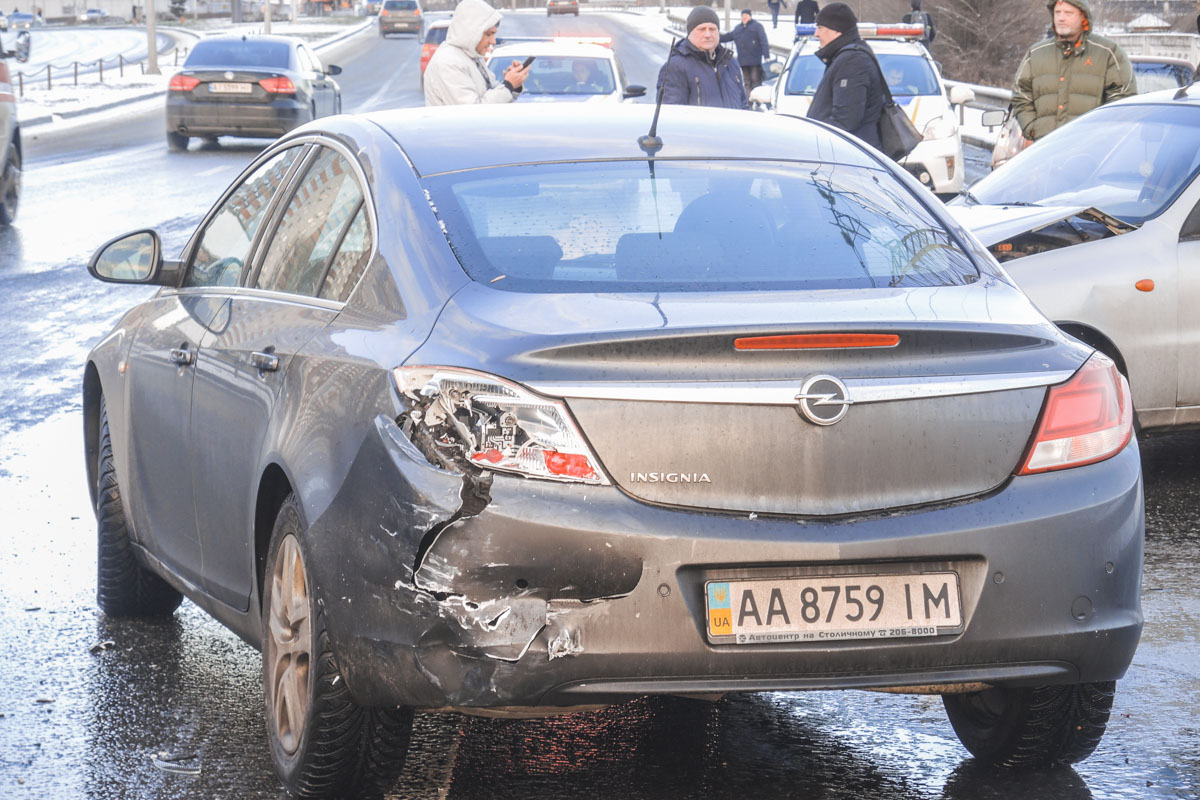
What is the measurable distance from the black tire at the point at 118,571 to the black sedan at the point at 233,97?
20089 mm

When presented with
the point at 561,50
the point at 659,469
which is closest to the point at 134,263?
the point at 659,469

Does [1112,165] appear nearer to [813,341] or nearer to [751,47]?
[813,341]

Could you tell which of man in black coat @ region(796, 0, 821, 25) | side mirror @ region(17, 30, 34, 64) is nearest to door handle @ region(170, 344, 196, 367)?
side mirror @ region(17, 30, 34, 64)

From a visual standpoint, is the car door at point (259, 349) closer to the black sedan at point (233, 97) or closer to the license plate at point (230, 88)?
the black sedan at point (233, 97)

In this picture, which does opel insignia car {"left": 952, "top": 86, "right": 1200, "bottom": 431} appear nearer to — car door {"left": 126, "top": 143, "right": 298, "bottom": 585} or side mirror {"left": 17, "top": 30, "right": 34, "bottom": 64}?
car door {"left": 126, "top": 143, "right": 298, "bottom": 585}

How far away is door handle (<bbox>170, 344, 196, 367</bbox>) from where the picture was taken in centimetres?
473

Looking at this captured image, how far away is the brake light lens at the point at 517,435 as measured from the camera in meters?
3.38

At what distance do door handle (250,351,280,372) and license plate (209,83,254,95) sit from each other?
859 inches

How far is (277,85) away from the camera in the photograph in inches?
1001

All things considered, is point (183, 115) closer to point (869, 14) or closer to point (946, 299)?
point (946, 299)

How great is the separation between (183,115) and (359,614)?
2284cm

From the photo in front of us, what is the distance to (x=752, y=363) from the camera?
3.46 metres

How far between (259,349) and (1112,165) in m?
5.21

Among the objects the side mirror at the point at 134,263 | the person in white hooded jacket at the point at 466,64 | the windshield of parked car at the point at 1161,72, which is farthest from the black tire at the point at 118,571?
the windshield of parked car at the point at 1161,72
